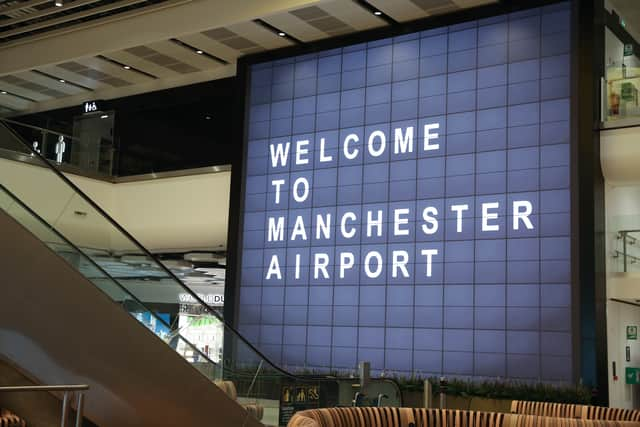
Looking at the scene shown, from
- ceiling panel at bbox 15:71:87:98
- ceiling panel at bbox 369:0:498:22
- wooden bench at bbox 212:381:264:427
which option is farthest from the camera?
ceiling panel at bbox 15:71:87:98

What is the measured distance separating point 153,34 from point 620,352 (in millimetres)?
8958

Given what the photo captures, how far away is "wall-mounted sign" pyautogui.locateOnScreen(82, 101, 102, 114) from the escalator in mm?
10627

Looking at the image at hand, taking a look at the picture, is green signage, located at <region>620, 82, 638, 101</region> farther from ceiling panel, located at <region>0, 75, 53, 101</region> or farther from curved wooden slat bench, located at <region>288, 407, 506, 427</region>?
ceiling panel, located at <region>0, 75, 53, 101</region>

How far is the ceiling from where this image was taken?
1359 centimetres

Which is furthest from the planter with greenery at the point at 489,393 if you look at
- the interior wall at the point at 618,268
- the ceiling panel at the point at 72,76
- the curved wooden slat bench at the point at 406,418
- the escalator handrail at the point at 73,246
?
the ceiling panel at the point at 72,76

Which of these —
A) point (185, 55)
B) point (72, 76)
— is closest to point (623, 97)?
point (185, 55)

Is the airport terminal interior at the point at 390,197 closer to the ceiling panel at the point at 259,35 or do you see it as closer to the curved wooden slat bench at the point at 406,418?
the ceiling panel at the point at 259,35

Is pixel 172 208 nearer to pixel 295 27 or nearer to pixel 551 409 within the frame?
pixel 295 27

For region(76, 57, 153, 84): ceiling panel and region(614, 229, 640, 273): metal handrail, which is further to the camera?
region(76, 57, 153, 84): ceiling panel

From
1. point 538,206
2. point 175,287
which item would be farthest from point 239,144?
point 175,287

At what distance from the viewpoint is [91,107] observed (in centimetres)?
1888

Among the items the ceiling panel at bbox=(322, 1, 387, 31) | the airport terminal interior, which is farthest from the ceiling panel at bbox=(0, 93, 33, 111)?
the ceiling panel at bbox=(322, 1, 387, 31)

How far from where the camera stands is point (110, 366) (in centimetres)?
730

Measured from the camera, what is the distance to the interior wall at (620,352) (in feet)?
38.9
